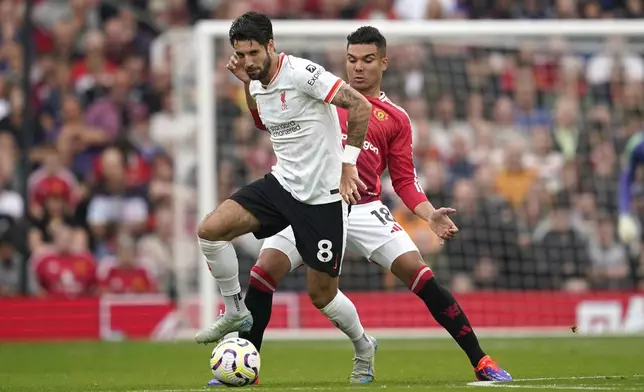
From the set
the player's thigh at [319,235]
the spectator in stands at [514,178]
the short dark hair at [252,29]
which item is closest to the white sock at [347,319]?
the player's thigh at [319,235]

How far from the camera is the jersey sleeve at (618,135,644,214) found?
1722 centimetres

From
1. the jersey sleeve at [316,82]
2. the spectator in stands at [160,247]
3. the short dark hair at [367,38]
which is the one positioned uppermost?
the short dark hair at [367,38]

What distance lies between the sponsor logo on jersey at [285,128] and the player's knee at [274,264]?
99 centimetres

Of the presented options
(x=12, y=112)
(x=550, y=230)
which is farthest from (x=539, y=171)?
(x=12, y=112)

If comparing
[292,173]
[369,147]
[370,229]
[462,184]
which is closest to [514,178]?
[462,184]

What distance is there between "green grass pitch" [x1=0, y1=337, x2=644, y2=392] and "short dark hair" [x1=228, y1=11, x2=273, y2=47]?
2346mm

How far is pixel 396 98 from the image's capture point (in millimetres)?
17547

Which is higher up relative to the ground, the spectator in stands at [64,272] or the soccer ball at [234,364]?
the soccer ball at [234,364]

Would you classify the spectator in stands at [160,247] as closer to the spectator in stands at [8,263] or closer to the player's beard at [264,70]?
the spectator in stands at [8,263]

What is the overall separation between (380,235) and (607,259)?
829 cm

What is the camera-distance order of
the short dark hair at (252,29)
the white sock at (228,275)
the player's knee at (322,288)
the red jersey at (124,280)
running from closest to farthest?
the short dark hair at (252,29), the white sock at (228,275), the player's knee at (322,288), the red jersey at (124,280)

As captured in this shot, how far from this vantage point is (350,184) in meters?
8.88

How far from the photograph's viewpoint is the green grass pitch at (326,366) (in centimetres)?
934

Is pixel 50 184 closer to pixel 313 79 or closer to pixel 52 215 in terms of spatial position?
pixel 52 215
